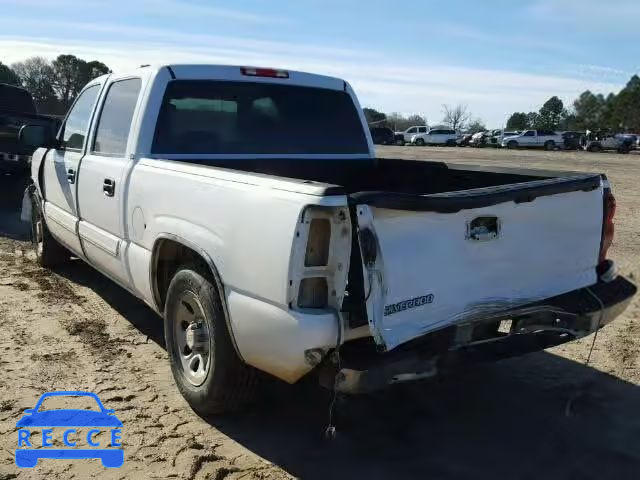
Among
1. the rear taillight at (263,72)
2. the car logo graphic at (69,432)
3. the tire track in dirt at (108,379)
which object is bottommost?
the car logo graphic at (69,432)

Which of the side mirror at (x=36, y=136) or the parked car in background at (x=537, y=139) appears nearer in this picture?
the side mirror at (x=36, y=136)

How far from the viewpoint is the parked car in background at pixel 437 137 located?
187 feet

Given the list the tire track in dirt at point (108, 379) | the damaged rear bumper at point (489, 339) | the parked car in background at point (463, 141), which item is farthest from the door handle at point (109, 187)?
the parked car in background at point (463, 141)

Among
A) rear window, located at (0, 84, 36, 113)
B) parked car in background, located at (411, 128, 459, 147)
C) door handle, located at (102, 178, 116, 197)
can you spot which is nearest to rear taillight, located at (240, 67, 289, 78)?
door handle, located at (102, 178, 116, 197)

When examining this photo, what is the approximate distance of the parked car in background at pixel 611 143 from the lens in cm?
4831

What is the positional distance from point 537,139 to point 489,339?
51.6 metres

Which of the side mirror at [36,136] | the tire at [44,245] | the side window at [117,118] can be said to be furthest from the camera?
the tire at [44,245]

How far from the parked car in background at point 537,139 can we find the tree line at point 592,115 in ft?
67.2

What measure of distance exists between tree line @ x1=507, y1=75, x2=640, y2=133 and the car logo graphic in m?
72.8

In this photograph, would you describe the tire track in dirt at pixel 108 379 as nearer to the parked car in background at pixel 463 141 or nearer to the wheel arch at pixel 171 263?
the wheel arch at pixel 171 263

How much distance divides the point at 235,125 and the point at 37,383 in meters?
2.26

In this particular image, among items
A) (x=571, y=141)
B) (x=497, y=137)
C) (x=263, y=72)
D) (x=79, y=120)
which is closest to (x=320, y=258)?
(x=263, y=72)

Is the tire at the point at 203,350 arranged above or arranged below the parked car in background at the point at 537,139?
below

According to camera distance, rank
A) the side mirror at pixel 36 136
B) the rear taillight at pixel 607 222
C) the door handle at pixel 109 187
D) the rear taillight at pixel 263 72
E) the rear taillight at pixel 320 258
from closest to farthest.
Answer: the rear taillight at pixel 320 258, the rear taillight at pixel 607 222, the door handle at pixel 109 187, the rear taillight at pixel 263 72, the side mirror at pixel 36 136
